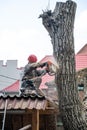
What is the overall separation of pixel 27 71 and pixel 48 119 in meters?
1.62

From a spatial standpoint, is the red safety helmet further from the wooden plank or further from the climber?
the wooden plank

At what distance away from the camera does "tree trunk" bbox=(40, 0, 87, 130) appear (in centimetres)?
657

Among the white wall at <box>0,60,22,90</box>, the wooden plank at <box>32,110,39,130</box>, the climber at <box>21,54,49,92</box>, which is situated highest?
the white wall at <box>0,60,22,90</box>

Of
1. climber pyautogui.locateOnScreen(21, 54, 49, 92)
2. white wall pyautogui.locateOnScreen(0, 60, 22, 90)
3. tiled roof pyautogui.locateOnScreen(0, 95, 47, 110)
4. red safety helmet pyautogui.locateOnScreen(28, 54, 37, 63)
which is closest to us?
tiled roof pyautogui.locateOnScreen(0, 95, 47, 110)

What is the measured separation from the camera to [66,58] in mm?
6797

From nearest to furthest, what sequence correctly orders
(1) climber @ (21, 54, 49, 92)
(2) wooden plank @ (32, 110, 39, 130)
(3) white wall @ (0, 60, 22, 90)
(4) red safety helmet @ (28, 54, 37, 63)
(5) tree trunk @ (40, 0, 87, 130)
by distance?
(5) tree trunk @ (40, 0, 87, 130) → (2) wooden plank @ (32, 110, 39, 130) → (1) climber @ (21, 54, 49, 92) → (4) red safety helmet @ (28, 54, 37, 63) → (3) white wall @ (0, 60, 22, 90)

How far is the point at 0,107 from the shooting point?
6.99 meters

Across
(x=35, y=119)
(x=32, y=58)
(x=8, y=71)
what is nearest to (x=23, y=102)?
(x=35, y=119)

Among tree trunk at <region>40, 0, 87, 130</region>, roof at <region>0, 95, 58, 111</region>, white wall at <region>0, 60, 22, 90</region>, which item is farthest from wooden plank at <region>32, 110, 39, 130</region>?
white wall at <region>0, 60, 22, 90</region>

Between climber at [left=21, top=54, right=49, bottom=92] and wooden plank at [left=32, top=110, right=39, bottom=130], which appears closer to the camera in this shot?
wooden plank at [left=32, top=110, right=39, bottom=130]

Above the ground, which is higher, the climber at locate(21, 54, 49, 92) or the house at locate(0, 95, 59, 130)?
the climber at locate(21, 54, 49, 92)

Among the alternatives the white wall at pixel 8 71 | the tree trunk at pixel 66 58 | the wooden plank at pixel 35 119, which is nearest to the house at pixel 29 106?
the wooden plank at pixel 35 119

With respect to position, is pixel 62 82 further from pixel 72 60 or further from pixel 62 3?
pixel 62 3

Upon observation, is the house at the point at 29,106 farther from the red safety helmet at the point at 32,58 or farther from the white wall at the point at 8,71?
the white wall at the point at 8,71
